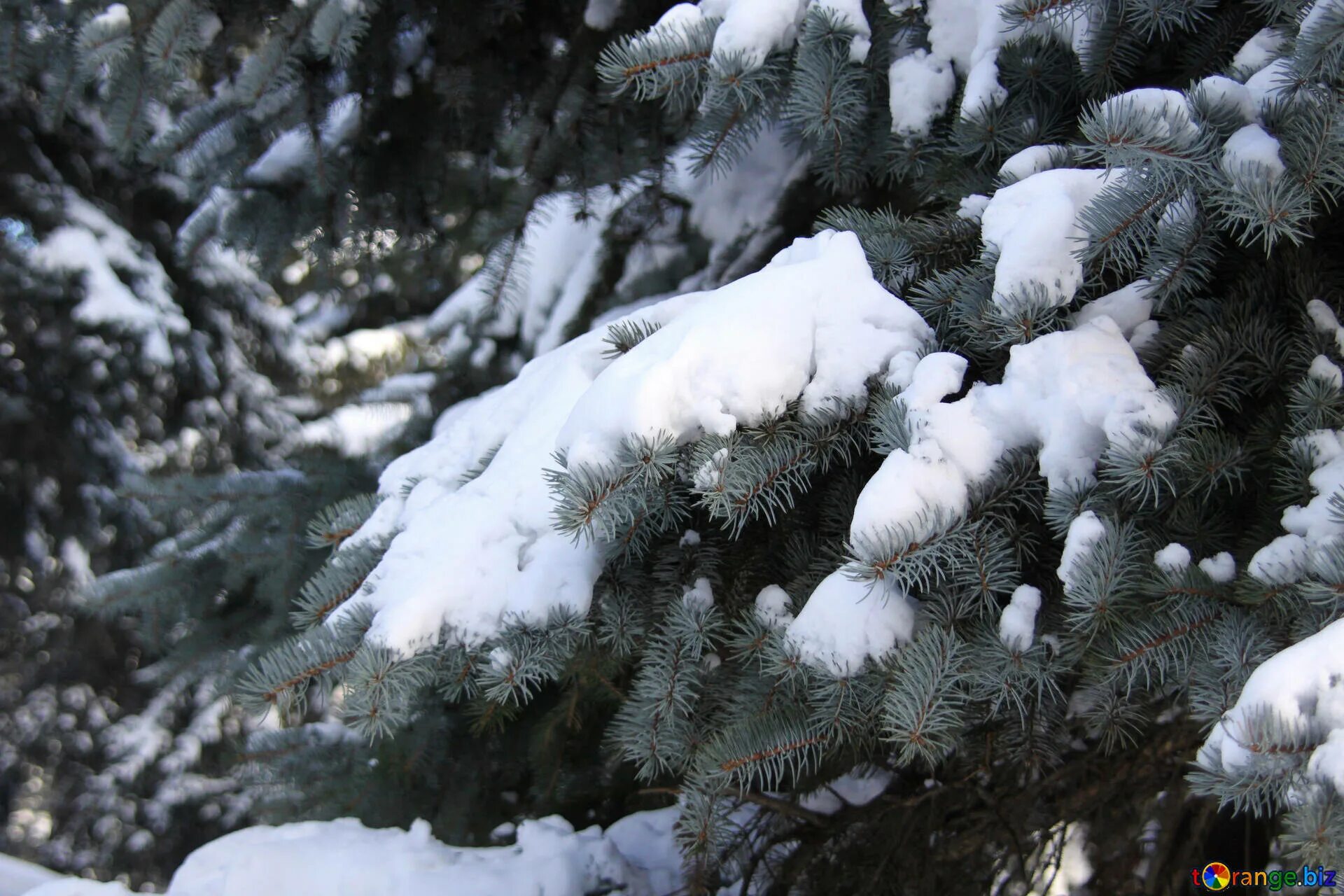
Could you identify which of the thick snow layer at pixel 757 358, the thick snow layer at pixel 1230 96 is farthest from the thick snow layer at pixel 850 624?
the thick snow layer at pixel 1230 96

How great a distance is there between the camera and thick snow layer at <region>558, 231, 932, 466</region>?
3.55 ft

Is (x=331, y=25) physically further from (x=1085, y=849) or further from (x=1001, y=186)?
(x=1085, y=849)

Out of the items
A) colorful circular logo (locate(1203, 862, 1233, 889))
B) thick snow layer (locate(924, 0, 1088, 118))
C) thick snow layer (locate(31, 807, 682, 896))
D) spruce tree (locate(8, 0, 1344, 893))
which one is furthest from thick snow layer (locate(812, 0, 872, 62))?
colorful circular logo (locate(1203, 862, 1233, 889))

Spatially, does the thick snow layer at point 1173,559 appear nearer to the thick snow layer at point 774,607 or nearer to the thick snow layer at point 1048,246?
the thick snow layer at point 1048,246

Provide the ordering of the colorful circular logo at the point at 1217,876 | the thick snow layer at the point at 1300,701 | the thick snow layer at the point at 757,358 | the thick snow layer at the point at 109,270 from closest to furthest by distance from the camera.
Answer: the thick snow layer at the point at 1300,701, the thick snow layer at the point at 757,358, the colorful circular logo at the point at 1217,876, the thick snow layer at the point at 109,270

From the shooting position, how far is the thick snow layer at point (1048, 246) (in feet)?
3.45

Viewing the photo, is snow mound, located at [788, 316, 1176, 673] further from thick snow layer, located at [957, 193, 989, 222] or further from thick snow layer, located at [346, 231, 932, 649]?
thick snow layer, located at [957, 193, 989, 222]

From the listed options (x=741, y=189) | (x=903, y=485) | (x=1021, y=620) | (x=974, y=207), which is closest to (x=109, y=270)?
(x=741, y=189)

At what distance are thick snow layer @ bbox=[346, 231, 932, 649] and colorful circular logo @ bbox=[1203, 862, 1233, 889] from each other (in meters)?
1.37

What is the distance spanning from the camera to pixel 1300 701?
2.39 ft

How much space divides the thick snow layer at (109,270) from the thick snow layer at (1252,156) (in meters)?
3.57

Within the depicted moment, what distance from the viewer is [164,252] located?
352cm

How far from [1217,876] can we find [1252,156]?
5.11ft

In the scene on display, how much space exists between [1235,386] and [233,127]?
6.73 ft
